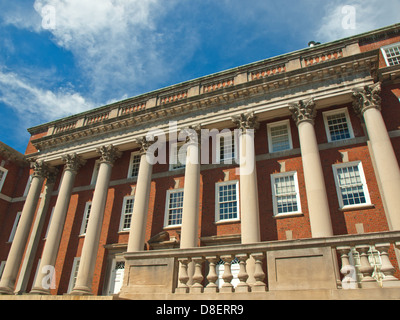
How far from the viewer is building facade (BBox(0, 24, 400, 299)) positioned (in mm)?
17156

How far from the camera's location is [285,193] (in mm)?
18938

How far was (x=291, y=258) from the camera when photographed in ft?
29.3

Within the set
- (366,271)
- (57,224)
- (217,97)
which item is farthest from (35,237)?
(366,271)

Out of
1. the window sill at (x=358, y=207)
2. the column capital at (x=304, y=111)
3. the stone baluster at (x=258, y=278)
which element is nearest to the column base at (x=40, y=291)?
the stone baluster at (x=258, y=278)

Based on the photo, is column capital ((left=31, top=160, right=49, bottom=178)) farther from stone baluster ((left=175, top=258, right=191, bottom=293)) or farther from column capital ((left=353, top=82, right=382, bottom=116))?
column capital ((left=353, top=82, right=382, bottom=116))

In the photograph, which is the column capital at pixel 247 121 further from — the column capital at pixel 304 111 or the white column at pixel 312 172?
the column capital at pixel 304 111

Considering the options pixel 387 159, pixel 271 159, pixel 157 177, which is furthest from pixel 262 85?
pixel 157 177

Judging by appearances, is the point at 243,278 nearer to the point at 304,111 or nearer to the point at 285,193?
the point at 285,193

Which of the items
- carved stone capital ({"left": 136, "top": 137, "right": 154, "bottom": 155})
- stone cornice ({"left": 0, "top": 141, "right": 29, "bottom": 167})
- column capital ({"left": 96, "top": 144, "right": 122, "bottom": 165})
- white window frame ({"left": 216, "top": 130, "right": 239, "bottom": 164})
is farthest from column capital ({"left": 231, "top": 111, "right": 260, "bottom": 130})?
stone cornice ({"left": 0, "top": 141, "right": 29, "bottom": 167})

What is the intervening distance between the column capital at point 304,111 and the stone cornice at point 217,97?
4.43 ft

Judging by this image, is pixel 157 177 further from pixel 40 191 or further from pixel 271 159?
pixel 40 191

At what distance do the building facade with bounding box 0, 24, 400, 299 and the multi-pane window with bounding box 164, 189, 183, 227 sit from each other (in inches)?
3.8
